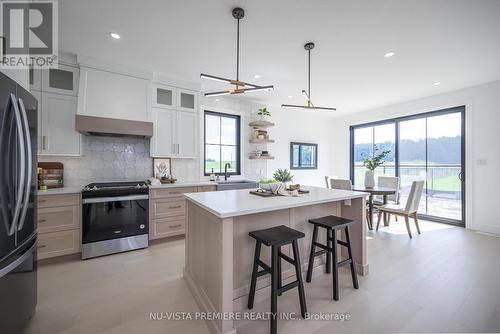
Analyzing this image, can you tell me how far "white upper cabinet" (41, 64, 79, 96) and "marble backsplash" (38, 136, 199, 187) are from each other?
0.67 m

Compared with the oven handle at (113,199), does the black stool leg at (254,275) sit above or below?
below

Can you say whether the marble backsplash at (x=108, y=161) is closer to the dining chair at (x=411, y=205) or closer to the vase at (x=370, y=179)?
the vase at (x=370, y=179)

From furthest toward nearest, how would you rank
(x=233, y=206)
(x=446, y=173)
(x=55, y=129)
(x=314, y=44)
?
(x=446, y=173), (x=55, y=129), (x=314, y=44), (x=233, y=206)

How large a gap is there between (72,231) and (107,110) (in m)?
1.68

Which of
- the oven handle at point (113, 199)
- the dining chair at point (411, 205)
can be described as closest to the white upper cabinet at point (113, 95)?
the oven handle at point (113, 199)

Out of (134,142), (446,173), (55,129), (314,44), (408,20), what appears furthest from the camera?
(446,173)

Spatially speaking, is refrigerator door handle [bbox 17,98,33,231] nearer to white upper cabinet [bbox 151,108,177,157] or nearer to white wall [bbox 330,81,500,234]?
white upper cabinet [bbox 151,108,177,157]

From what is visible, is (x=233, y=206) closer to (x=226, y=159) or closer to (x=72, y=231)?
(x=72, y=231)

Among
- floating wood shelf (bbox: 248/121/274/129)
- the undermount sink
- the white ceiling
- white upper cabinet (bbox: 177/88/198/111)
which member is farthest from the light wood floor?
floating wood shelf (bbox: 248/121/274/129)

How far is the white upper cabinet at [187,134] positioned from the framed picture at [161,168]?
0.32m

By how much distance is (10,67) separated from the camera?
162 cm

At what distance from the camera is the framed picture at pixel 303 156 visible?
5.55 meters

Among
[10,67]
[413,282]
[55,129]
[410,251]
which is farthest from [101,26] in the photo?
[410,251]

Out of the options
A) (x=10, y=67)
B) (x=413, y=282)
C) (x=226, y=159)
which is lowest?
(x=413, y=282)
